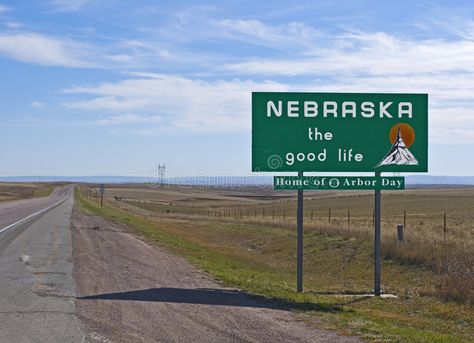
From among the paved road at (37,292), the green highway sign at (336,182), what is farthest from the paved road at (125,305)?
the green highway sign at (336,182)

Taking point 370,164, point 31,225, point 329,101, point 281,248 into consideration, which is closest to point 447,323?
point 370,164

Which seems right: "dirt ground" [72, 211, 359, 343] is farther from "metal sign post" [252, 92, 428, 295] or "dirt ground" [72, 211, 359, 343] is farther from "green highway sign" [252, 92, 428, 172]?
"green highway sign" [252, 92, 428, 172]

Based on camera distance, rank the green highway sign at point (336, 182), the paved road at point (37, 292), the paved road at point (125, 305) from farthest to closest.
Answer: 1. the green highway sign at point (336, 182)
2. the paved road at point (125, 305)
3. the paved road at point (37, 292)

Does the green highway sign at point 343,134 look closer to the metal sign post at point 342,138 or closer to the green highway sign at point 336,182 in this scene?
the metal sign post at point 342,138

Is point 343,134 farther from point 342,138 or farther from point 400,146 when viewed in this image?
point 400,146

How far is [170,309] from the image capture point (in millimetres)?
11516

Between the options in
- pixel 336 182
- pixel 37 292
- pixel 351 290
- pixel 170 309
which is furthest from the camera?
pixel 351 290

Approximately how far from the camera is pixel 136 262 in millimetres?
18922

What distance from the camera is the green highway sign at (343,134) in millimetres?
16203

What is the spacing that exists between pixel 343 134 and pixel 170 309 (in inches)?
268

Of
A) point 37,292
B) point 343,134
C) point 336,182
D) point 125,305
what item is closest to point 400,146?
point 343,134

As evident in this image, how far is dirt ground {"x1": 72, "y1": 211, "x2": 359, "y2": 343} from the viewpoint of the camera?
372 inches

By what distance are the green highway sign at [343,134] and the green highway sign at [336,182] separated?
207 millimetres

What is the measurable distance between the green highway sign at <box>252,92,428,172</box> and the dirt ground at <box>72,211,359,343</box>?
3454 millimetres
